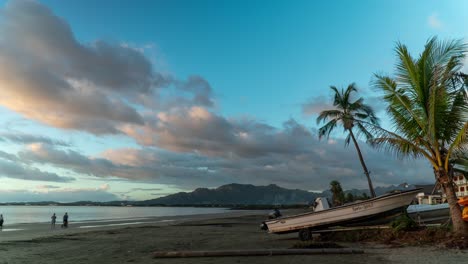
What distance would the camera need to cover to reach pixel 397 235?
1417 cm

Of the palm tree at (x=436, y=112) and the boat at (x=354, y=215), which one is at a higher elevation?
the palm tree at (x=436, y=112)

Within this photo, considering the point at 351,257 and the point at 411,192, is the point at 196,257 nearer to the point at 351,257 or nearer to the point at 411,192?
the point at 351,257

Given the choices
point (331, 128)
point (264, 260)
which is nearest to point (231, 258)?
point (264, 260)

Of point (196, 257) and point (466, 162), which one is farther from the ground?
point (466, 162)

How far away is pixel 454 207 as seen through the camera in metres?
12.2

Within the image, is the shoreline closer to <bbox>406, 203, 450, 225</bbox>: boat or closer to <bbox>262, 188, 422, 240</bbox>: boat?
<bbox>262, 188, 422, 240</bbox>: boat

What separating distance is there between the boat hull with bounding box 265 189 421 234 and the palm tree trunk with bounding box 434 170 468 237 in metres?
2.36

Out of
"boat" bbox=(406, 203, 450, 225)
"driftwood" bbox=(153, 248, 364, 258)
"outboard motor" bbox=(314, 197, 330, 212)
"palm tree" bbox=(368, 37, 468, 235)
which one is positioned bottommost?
"driftwood" bbox=(153, 248, 364, 258)

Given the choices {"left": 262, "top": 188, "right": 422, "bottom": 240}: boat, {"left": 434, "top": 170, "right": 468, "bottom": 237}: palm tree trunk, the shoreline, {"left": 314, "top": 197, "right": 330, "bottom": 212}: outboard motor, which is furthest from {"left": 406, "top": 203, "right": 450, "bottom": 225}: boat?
the shoreline

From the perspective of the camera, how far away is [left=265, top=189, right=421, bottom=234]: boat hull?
14828 millimetres

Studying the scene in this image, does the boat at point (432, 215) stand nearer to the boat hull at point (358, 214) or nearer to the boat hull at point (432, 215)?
the boat hull at point (432, 215)

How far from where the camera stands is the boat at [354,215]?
14.8 m

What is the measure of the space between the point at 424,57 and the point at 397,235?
7005 mm

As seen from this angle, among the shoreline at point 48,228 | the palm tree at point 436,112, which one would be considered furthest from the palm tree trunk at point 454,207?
the shoreline at point 48,228
